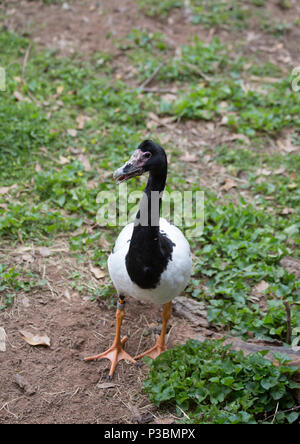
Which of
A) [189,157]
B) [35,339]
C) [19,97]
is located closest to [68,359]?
[35,339]

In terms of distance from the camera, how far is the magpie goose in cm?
317

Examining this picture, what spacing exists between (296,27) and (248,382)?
263 inches

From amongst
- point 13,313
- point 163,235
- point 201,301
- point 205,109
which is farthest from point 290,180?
point 13,313

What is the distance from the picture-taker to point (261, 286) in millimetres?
4238

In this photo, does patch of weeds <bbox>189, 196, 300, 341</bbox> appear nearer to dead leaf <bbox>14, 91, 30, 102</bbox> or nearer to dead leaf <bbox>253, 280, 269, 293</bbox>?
dead leaf <bbox>253, 280, 269, 293</bbox>

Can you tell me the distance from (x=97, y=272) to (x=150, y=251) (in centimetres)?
125

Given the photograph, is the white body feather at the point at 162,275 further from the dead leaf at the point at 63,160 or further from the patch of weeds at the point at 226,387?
the dead leaf at the point at 63,160

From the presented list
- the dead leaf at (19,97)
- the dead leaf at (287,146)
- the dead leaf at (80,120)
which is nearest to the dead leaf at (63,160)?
the dead leaf at (80,120)

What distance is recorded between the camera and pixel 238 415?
290 centimetres

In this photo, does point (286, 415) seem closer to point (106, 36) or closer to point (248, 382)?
point (248, 382)

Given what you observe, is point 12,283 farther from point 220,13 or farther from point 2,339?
point 220,13

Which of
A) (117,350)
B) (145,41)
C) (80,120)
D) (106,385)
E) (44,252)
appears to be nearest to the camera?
(106,385)

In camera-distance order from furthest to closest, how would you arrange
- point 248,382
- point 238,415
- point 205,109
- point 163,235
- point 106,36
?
1. point 106,36
2. point 205,109
3. point 163,235
4. point 248,382
5. point 238,415

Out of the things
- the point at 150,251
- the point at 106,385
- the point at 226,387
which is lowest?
the point at 106,385
